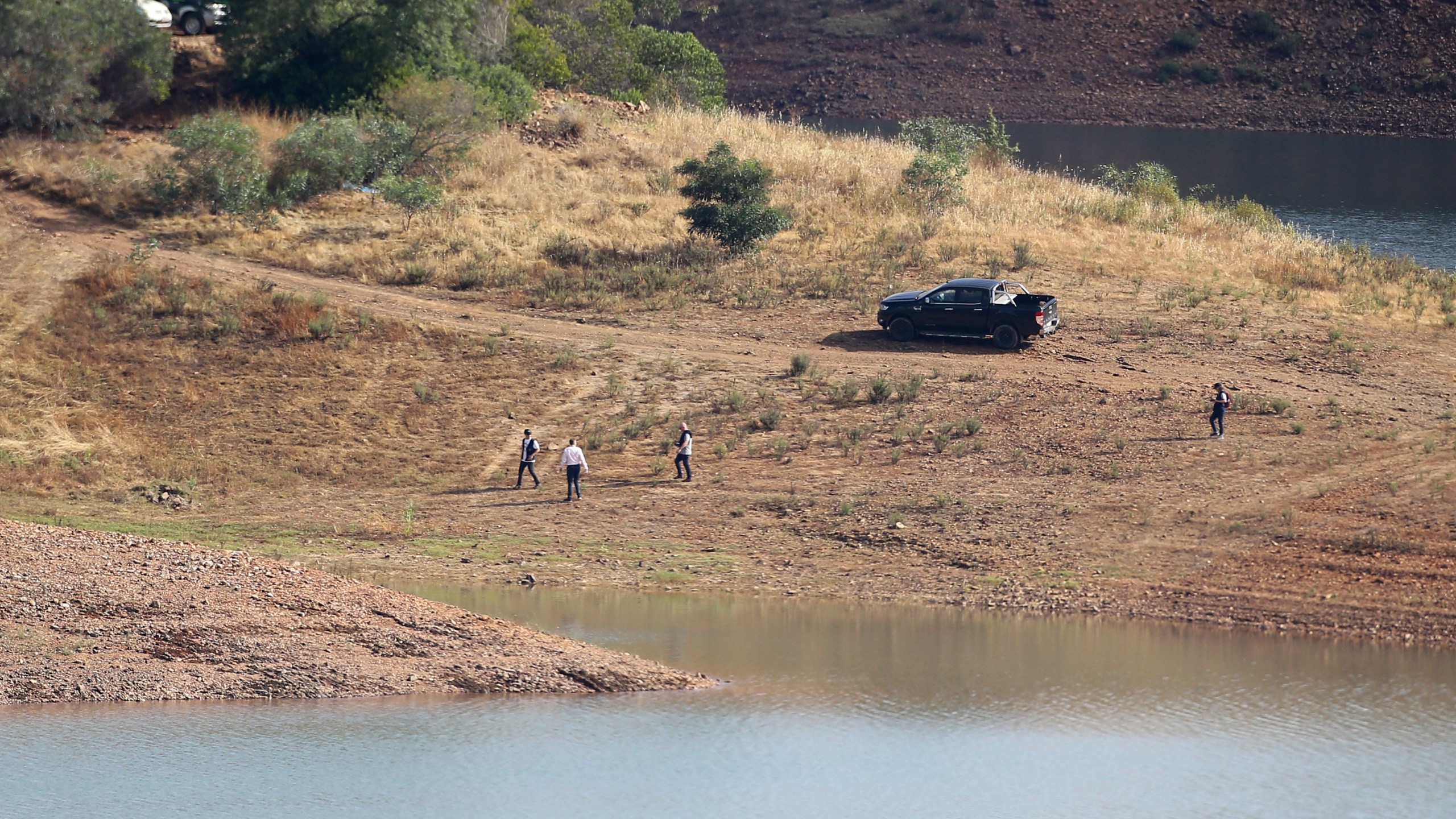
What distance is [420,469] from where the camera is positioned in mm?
29141

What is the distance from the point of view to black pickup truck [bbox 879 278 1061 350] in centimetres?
3369

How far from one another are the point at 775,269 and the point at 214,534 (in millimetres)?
17773

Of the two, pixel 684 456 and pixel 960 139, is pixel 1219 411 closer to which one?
pixel 684 456

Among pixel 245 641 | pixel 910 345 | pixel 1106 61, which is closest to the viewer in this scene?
pixel 245 641

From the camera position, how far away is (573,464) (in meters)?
27.2

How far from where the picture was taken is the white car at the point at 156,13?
155 feet

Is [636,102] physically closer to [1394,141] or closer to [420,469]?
[420,469]

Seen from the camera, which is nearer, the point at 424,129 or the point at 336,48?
the point at 424,129

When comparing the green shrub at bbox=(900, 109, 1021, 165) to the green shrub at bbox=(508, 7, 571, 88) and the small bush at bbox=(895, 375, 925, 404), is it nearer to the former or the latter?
the green shrub at bbox=(508, 7, 571, 88)

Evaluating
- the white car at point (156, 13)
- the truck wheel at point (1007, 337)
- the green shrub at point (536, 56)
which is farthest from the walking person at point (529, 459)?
the green shrub at point (536, 56)

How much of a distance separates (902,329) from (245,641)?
19.4 metres

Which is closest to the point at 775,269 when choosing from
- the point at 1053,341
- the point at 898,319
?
the point at 898,319

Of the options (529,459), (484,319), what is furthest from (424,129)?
(529,459)

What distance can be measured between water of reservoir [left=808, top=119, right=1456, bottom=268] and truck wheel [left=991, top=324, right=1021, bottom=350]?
812 inches
